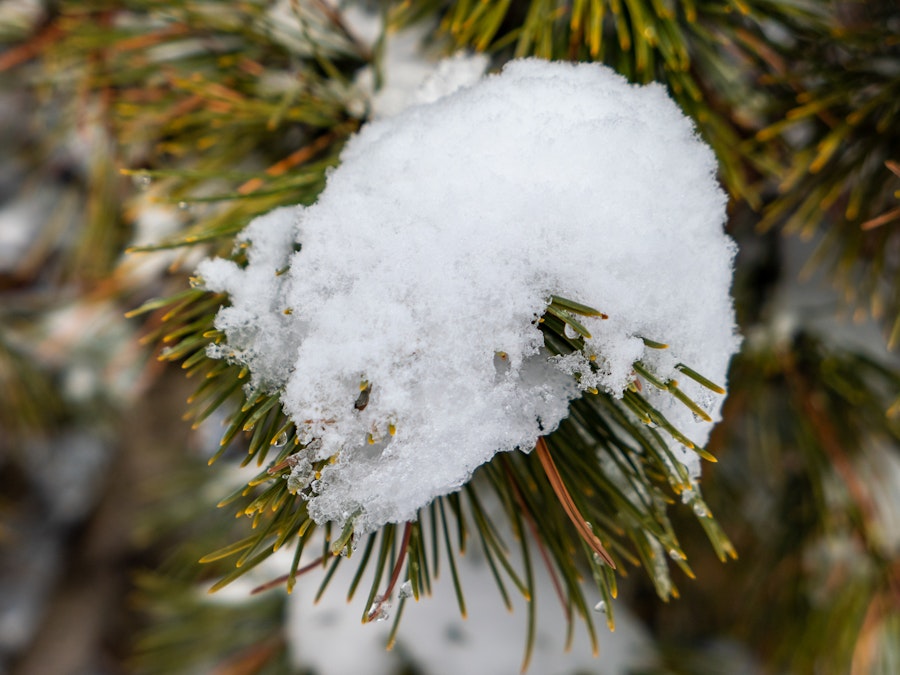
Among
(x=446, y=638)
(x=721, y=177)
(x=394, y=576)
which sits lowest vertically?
(x=446, y=638)

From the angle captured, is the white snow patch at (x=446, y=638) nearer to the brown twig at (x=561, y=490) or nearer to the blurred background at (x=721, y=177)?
the blurred background at (x=721, y=177)

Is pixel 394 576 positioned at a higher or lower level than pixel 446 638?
higher

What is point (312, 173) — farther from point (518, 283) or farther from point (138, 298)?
point (138, 298)

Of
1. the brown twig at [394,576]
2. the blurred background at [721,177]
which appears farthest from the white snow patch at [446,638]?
the brown twig at [394,576]

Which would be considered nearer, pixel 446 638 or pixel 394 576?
pixel 394 576

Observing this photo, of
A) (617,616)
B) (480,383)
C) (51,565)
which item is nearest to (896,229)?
(480,383)

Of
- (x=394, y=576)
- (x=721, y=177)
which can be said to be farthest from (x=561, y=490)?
(x=721, y=177)

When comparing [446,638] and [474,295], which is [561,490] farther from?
[446,638]

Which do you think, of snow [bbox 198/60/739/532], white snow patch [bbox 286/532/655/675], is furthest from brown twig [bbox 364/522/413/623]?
white snow patch [bbox 286/532/655/675]
